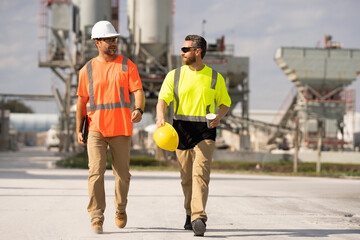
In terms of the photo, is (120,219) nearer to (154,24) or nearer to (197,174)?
(197,174)

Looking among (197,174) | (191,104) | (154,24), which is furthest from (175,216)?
(154,24)

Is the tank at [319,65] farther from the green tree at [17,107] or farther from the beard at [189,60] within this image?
the green tree at [17,107]

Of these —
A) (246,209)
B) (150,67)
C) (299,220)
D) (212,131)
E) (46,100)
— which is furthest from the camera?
(46,100)

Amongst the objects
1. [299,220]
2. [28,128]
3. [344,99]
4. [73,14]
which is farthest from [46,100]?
[299,220]

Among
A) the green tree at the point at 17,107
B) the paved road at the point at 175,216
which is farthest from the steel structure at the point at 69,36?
the green tree at the point at 17,107

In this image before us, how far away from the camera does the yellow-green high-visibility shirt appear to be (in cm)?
684

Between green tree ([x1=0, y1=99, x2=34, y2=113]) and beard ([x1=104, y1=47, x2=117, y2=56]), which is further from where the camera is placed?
green tree ([x1=0, y1=99, x2=34, y2=113])

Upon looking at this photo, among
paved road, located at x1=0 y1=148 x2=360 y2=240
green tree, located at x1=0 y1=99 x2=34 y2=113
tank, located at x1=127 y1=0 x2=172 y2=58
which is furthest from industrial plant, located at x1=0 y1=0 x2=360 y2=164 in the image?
green tree, located at x1=0 y1=99 x2=34 y2=113

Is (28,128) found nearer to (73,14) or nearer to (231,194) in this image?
(73,14)

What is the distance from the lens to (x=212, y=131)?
6.81 meters

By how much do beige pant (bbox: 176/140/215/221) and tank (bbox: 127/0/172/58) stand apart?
3307 centimetres

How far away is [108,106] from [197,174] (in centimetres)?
127

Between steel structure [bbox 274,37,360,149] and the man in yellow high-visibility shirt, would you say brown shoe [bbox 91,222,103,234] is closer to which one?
the man in yellow high-visibility shirt

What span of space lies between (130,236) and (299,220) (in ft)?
9.17
